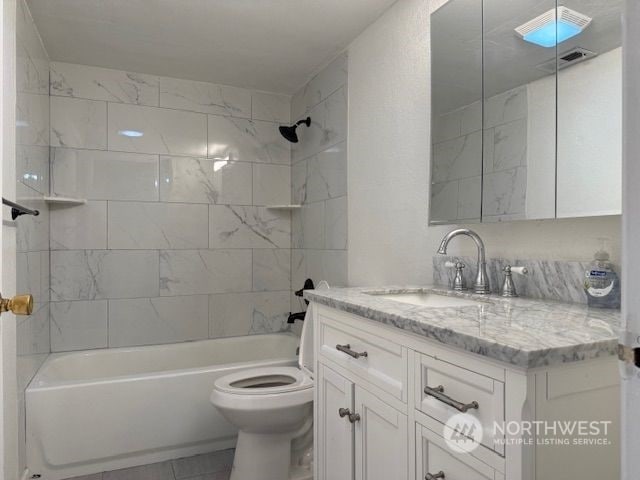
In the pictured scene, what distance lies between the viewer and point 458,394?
91 centimetres

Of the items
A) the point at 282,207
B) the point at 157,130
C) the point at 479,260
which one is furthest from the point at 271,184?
the point at 479,260

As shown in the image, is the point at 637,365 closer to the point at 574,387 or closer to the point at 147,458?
the point at 574,387

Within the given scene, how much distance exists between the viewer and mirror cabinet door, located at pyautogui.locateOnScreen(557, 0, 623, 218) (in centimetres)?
111

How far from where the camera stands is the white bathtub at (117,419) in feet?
7.07

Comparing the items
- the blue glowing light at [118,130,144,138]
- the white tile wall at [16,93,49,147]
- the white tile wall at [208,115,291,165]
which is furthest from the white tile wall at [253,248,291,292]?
the white tile wall at [16,93,49,147]

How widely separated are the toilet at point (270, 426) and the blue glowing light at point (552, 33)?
5.54ft

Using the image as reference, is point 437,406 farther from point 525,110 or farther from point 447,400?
point 525,110

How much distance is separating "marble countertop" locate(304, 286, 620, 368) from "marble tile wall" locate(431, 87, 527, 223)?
0.34 m

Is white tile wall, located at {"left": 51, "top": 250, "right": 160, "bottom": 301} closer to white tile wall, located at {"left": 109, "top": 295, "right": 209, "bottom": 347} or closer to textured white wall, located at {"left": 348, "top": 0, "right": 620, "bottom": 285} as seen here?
white tile wall, located at {"left": 109, "top": 295, "right": 209, "bottom": 347}

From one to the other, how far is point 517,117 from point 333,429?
1.21m

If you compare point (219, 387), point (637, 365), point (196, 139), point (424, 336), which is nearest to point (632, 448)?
point (637, 365)

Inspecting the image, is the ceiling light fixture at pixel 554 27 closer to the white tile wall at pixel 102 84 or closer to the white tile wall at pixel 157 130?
the white tile wall at pixel 157 130

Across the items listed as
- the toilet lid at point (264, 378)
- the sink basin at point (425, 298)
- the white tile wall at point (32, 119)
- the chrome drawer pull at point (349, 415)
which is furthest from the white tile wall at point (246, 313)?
the chrome drawer pull at point (349, 415)

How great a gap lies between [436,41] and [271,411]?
1754 millimetres
